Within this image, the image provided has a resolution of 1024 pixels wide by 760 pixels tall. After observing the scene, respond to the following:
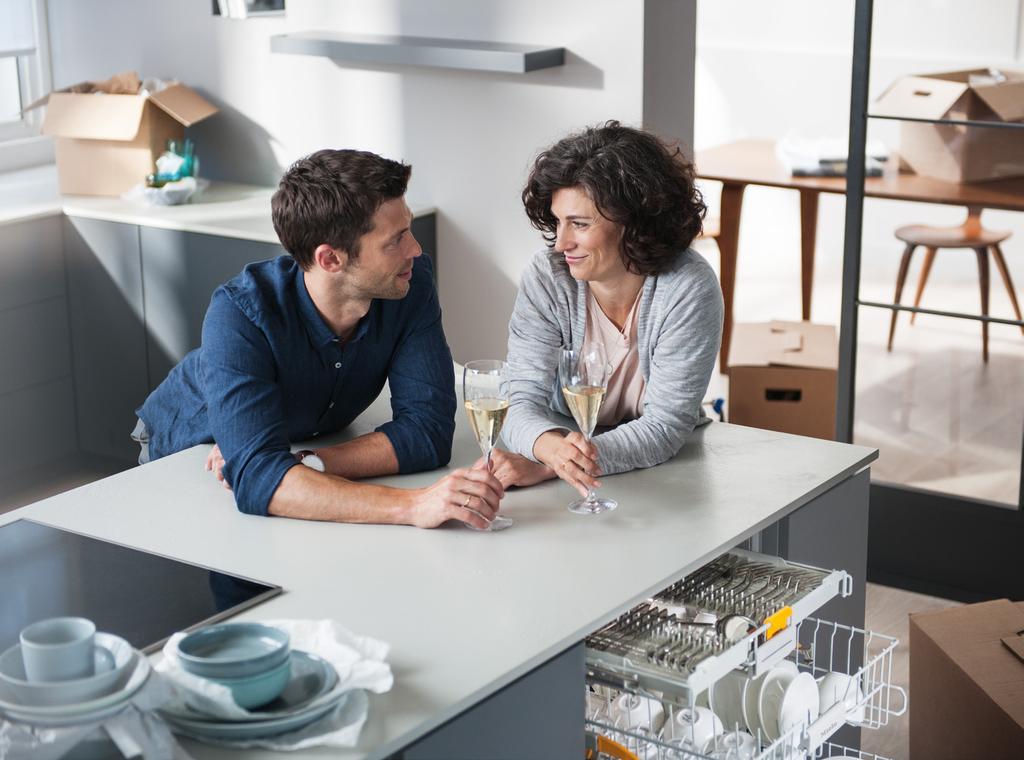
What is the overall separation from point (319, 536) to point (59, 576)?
1.13 feet

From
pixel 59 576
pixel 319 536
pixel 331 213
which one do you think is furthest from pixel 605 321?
pixel 59 576

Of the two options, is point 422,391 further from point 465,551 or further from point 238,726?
point 238,726

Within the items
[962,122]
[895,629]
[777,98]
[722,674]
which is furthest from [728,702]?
[777,98]

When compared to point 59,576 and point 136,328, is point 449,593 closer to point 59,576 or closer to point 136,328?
point 59,576

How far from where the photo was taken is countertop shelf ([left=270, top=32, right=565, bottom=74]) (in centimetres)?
346

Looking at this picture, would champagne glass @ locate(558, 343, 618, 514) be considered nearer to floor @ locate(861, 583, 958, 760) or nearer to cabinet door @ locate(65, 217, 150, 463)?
floor @ locate(861, 583, 958, 760)

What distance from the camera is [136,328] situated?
13.2 ft

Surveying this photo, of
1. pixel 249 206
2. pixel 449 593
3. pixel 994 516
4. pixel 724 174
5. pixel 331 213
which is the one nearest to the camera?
pixel 449 593

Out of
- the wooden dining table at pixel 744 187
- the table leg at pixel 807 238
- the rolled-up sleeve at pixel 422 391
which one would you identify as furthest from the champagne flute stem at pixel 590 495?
the table leg at pixel 807 238

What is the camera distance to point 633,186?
232 centimetres

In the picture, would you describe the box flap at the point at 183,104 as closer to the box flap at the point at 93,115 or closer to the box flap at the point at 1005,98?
the box flap at the point at 93,115

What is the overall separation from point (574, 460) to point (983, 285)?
1726 mm

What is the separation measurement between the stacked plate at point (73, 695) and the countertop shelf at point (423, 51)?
236 centimetres

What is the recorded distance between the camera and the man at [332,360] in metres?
1.97
